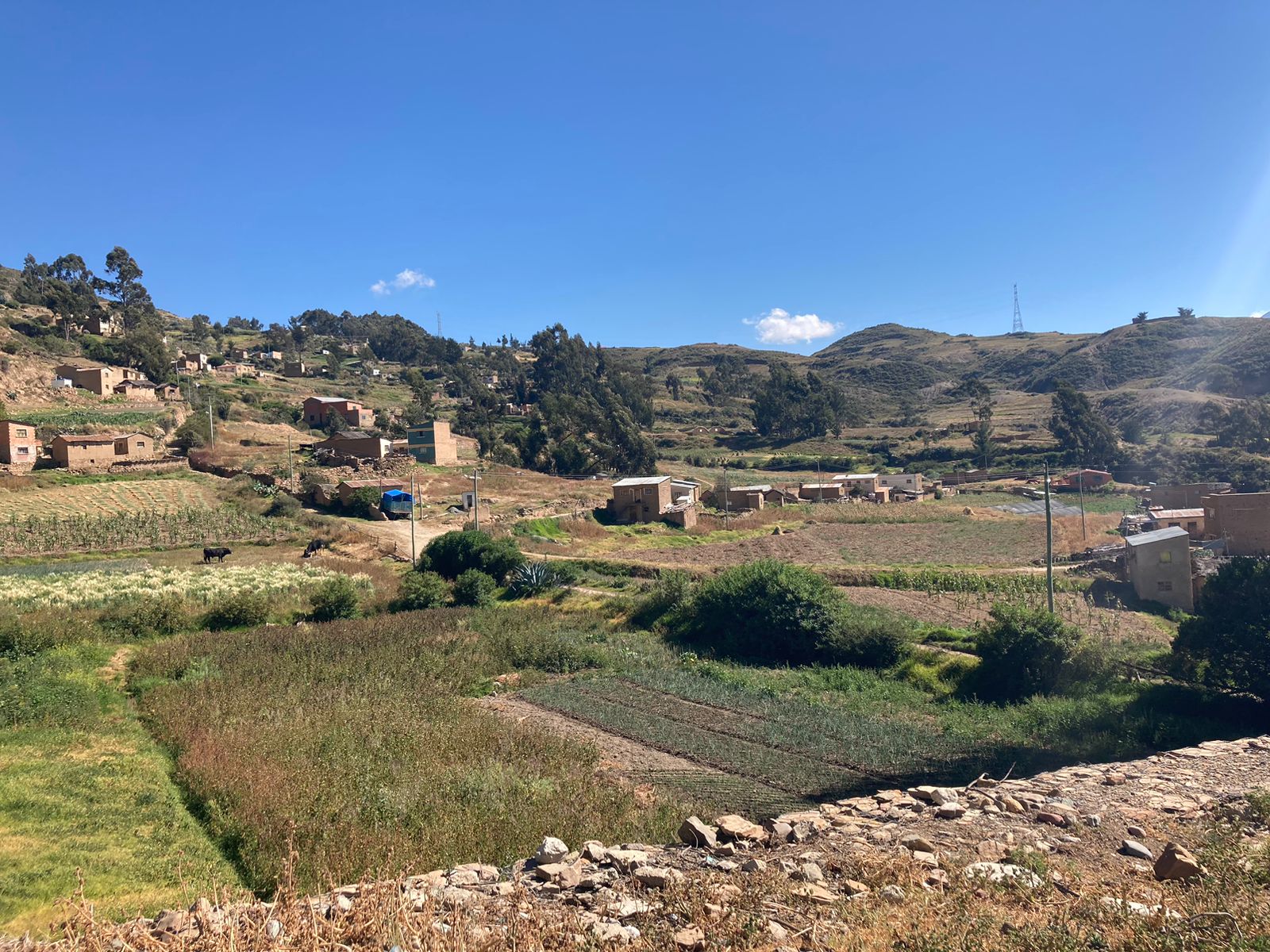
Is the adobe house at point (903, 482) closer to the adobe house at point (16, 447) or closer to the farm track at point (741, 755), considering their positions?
the farm track at point (741, 755)

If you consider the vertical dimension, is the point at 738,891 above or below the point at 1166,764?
above

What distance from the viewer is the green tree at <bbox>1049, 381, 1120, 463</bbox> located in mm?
66938

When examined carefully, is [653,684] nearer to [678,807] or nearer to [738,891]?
[678,807]

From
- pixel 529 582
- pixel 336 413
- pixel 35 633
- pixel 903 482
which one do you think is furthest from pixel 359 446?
pixel 903 482

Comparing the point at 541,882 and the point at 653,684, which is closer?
the point at 541,882

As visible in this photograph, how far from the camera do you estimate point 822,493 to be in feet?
172

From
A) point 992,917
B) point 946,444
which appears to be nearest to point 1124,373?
point 946,444

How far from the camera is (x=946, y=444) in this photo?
3113 inches

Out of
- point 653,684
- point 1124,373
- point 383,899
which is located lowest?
point 653,684

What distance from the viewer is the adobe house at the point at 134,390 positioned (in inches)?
2291

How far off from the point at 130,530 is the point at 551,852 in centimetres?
3111

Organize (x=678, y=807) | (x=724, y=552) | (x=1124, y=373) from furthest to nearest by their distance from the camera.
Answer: (x=1124, y=373)
(x=724, y=552)
(x=678, y=807)

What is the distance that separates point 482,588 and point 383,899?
65.2ft

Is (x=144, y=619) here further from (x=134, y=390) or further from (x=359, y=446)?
(x=134, y=390)
